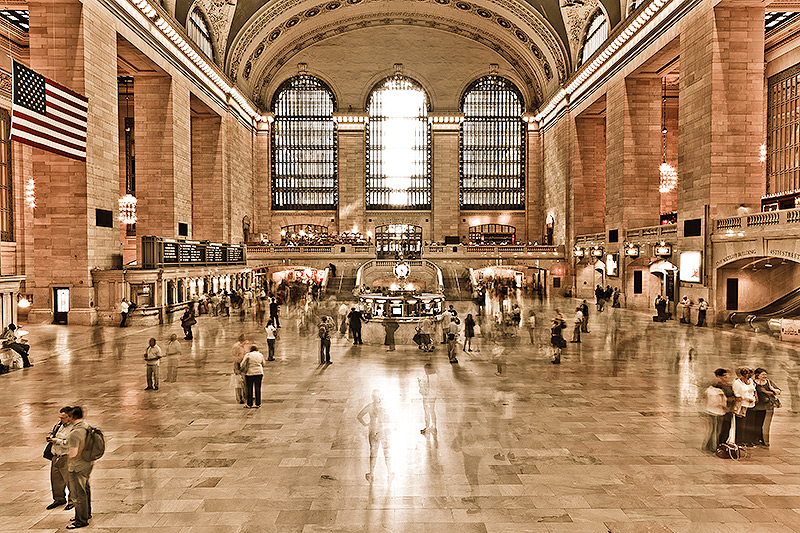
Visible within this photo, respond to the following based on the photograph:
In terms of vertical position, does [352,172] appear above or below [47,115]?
above

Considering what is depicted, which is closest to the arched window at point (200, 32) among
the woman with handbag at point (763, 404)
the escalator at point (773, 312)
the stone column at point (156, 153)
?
the stone column at point (156, 153)

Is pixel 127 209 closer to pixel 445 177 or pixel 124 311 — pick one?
pixel 124 311

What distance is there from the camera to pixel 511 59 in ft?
147

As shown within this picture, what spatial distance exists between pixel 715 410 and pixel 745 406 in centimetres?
39

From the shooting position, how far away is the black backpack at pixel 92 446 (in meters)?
5.25

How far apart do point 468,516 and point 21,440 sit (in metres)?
6.66

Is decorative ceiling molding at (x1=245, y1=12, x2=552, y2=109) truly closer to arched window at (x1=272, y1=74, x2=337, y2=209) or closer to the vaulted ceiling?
A: the vaulted ceiling

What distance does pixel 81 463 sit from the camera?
523 centimetres

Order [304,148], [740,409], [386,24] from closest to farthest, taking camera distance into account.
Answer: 1. [740,409]
2. [386,24]
3. [304,148]

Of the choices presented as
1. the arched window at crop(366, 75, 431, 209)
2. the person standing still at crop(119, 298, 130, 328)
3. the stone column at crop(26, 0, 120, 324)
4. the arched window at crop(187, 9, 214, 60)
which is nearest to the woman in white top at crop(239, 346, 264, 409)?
the person standing still at crop(119, 298, 130, 328)

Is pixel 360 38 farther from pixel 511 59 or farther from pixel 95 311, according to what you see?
pixel 95 311

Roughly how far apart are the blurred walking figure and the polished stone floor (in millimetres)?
97

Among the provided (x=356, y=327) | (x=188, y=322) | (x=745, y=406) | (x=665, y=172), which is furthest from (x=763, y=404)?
(x=665, y=172)

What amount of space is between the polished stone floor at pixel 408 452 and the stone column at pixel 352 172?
3332cm
